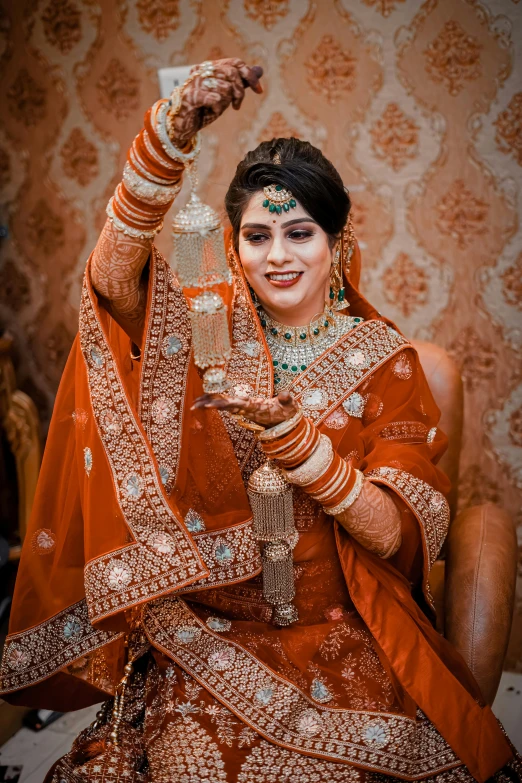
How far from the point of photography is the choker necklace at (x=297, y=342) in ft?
5.75

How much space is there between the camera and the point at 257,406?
1353 millimetres

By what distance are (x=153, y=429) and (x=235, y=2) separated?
1.75 meters

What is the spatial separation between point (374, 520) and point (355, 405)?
0.29 metres

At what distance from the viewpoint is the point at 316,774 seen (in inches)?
53.4

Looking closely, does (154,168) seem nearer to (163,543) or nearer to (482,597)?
(163,543)

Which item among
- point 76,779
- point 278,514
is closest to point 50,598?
point 76,779

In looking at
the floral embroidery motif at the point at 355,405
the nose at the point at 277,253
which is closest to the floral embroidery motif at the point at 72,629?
the floral embroidery motif at the point at 355,405

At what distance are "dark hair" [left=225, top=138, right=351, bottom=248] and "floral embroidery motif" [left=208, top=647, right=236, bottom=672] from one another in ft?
2.85

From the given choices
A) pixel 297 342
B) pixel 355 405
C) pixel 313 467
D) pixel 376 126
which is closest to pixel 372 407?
pixel 355 405

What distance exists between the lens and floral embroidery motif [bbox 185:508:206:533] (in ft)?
5.06

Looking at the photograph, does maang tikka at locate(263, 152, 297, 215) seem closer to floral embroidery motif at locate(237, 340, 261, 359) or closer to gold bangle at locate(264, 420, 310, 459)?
floral embroidery motif at locate(237, 340, 261, 359)

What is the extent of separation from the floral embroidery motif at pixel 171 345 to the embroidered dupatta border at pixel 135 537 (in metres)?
0.11

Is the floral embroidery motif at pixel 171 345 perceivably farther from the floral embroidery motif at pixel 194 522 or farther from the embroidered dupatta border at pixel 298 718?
the embroidered dupatta border at pixel 298 718

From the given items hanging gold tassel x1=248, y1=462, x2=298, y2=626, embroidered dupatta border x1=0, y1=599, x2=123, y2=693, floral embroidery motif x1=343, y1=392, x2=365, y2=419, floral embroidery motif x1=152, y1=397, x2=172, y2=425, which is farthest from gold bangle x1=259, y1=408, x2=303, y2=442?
embroidered dupatta border x1=0, y1=599, x2=123, y2=693
